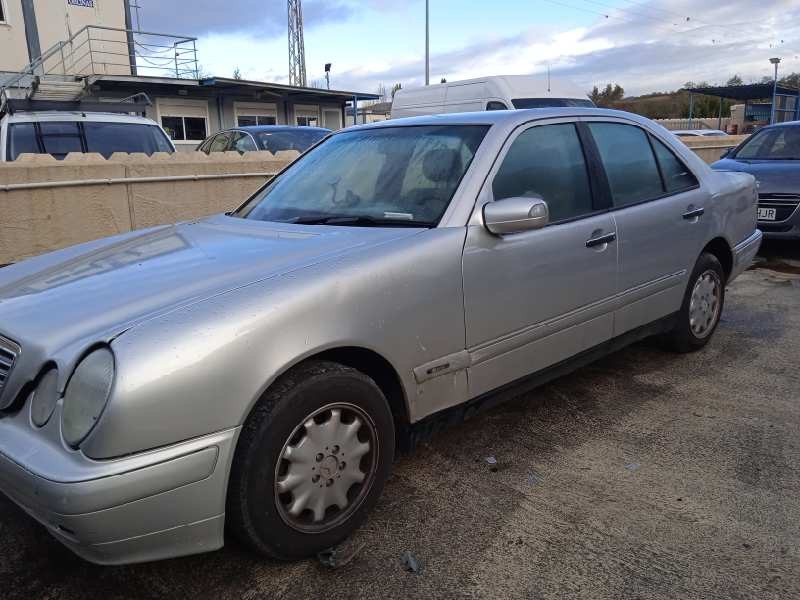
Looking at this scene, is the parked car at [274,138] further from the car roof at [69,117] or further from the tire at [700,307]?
the tire at [700,307]

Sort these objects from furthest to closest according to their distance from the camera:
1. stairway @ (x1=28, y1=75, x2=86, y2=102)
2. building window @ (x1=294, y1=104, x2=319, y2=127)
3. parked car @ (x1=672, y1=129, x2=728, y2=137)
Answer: building window @ (x1=294, y1=104, x2=319, y2=127), stairway @ (x1=28, y1=75, x2=86, y2=102), parked car @ (x1=672, y1=129, x2=728, y2=137)

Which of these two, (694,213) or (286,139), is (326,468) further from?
(286,139)

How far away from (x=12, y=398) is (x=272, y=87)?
23343mm

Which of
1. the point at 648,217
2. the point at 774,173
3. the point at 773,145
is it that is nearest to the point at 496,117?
the point at 648,217

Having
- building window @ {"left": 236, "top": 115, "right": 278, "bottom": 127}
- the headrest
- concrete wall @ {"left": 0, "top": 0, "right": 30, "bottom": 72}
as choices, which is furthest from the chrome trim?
building window @ {"left": 236, "top": 115, "right": 278, "bottom": 127}

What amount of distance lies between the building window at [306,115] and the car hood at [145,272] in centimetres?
2545

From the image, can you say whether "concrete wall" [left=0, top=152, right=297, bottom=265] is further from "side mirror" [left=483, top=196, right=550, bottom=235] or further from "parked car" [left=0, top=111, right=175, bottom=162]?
"side mirror" [left=483, top=196, right=550, bottom=235]

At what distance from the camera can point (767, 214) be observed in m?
7.73

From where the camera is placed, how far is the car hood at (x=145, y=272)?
2.17m

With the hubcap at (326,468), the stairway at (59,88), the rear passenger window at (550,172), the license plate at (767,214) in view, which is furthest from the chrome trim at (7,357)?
the stairway at (59,88)

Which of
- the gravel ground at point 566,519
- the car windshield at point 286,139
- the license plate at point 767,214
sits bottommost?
the gravel ground at point 566,519

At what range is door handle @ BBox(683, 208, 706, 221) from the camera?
13.4 feet

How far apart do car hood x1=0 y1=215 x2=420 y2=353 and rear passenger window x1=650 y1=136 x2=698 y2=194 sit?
6.90 ft

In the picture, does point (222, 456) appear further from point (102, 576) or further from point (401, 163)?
point (401, 163)
